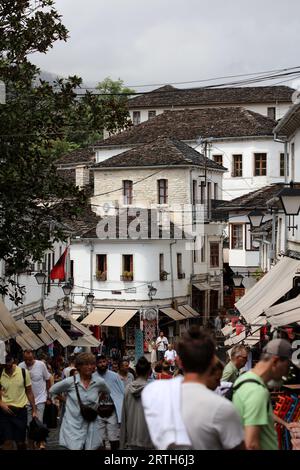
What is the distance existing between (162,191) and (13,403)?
53434 millimetres

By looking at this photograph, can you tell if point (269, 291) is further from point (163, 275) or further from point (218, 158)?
point (218, 158)

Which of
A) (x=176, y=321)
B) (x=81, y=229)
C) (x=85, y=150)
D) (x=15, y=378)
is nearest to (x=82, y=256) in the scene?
(x=81, y=229)

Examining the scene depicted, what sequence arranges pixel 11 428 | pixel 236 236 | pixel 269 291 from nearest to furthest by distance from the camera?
pixel 11 428 → pixel 269 291 → pixel 236 236

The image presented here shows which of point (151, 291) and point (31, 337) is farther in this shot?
point (151, 291)

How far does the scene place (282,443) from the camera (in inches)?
492

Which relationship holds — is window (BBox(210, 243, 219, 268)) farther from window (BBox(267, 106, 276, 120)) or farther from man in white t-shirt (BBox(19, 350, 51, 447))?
man in white t-shirt (BBox(19, 350, 51, 447))

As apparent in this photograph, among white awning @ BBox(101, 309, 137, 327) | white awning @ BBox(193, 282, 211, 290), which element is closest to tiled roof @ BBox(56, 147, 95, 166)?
white awning @ BBox(193, 282, 211, 290)

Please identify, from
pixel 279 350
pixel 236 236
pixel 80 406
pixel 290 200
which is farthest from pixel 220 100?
pixel 279 350

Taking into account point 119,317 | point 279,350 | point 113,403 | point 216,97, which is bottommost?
point 119,317

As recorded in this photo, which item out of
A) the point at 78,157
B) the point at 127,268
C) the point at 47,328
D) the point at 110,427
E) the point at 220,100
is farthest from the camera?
the point at 220,100

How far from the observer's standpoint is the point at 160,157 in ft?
220

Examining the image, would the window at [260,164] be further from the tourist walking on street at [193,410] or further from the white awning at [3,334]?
the tourist walking on street at [193,410]

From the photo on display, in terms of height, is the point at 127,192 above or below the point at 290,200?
below

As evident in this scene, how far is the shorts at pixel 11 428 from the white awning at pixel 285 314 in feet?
18.8
